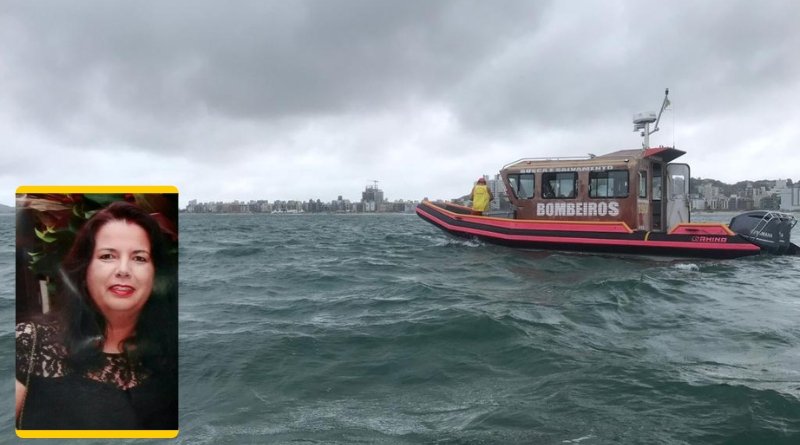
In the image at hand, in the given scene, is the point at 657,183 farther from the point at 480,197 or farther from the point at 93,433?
the point at 93,433

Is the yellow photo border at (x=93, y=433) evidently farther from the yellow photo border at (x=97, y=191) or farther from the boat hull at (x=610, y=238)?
the boat hull at (x=610, y=238)

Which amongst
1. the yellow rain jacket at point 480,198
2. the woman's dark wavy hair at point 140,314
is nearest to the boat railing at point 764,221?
the yellow rain jacket at point 480,198

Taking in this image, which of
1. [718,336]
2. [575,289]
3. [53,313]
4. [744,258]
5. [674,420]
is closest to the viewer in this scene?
[53,313]

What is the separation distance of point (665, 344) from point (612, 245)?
9004mm

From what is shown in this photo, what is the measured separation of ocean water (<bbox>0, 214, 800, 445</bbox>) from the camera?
3775mm

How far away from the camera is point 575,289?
944cm

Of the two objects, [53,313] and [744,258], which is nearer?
[53,313]

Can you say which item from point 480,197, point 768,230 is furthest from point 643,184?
point 480,197

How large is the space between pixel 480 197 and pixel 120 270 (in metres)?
16.7

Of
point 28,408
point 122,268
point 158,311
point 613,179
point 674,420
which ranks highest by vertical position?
point 613,179

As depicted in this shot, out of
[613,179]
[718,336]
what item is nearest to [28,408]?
[718,336]

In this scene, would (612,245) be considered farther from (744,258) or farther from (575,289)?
(575,289)

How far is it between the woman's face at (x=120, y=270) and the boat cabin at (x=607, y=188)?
15.5 meters

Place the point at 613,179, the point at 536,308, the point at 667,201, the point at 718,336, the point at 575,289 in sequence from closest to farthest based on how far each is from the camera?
the point at 718,336 < the point at 536,308 < the point at 575,289 < the point at 613,179 < the point at 667,201
